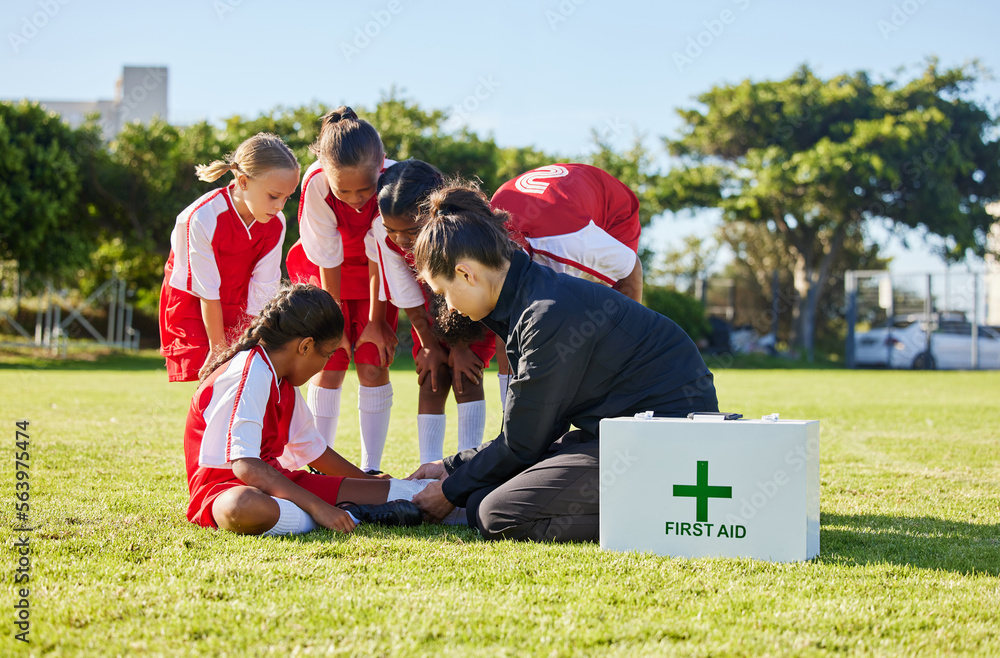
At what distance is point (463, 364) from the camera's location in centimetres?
399

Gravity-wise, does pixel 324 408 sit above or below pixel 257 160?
below

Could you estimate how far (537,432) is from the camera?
2.74m

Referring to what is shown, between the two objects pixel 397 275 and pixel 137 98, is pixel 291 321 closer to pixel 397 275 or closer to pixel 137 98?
pixel 397 275

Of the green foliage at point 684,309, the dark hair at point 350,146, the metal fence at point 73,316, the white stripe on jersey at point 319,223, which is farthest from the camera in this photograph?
the green foliage at point 684,309

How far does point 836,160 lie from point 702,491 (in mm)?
21102

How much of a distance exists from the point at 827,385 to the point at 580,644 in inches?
471

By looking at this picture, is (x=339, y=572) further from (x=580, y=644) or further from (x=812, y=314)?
(x=812, y=314)

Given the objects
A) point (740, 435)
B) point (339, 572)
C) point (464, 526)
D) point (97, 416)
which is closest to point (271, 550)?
point (339, 572)

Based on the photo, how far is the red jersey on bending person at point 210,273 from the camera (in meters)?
3.82

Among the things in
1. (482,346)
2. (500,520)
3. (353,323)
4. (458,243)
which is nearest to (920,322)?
(482,346)

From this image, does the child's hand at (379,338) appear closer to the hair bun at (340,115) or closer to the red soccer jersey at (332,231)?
the red soccer jersey at (332,231)

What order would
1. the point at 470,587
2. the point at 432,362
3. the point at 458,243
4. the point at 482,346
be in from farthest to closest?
the point at 482,346 → the point at 432,362 → the point at 458,243 → the point at 470,587

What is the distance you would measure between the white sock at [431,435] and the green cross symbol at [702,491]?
1728mm

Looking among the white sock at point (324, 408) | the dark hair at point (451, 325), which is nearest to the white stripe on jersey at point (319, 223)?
the dark hair at point (451, 325)
